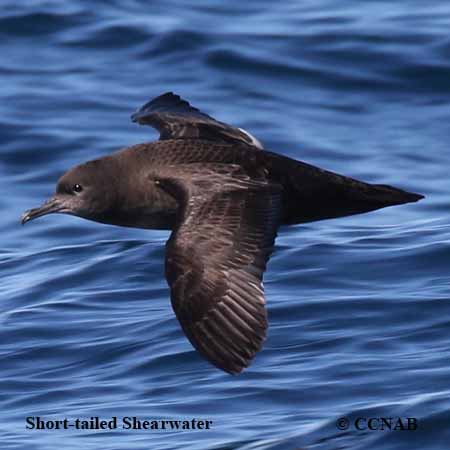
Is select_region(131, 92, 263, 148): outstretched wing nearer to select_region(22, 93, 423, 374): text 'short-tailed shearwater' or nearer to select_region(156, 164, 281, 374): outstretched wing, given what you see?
select_region(22, 93, 423, 374): text 'short-tailed shearwater'

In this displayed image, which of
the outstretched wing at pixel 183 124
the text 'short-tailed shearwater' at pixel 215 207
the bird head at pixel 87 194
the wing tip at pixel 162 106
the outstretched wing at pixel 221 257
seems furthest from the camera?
the wing tip at pixel 162 106

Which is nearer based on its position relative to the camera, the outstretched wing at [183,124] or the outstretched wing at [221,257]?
the outstretched wing at [221,257]

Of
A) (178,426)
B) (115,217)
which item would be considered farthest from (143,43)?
(178,426)

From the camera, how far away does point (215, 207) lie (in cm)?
719

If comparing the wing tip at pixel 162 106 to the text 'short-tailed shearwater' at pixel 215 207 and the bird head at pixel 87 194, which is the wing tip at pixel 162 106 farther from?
the bird head at pixel 87 194

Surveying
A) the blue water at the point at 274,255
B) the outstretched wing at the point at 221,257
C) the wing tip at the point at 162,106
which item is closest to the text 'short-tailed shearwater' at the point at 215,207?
the outstretched wing at the point at 221,257

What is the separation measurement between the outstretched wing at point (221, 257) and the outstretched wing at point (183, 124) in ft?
4.08

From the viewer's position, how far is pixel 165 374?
7988 mm

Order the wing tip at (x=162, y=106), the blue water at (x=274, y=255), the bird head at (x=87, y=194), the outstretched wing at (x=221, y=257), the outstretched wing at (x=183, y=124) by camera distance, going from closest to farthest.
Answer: the outstretched wing at (x=221, y=257) → the blue water at (x=274, y=255) → the bird head at (x=87, y=194) → the outstretched wing at (x=183, y=124) → the wing tip at (x=162, y=106)

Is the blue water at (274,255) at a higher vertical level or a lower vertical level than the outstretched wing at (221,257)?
lower

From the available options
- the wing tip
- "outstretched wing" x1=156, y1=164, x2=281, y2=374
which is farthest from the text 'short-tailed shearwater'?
the wing tip

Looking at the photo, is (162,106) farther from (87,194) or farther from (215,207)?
(215,207)

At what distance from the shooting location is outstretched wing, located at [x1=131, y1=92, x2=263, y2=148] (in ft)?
29.0

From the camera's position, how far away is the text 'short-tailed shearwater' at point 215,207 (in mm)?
6707
